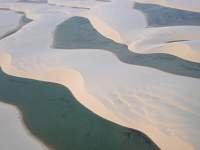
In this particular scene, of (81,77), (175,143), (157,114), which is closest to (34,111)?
(81,77)

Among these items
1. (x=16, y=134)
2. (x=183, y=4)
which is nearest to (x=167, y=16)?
(x=183, y=4)

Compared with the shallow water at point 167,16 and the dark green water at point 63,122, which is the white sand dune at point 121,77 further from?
the shallow water at point 167,16

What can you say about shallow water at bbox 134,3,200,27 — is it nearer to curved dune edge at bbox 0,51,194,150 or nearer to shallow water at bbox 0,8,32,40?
shallow water at bbox 0,8,32,40

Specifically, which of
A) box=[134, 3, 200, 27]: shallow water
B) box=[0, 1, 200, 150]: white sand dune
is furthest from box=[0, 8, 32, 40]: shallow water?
box=[134, 3, 200, 27]: shallow water

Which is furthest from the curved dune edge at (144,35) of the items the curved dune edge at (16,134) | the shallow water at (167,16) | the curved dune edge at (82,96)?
the curved dune edge at (16,134)

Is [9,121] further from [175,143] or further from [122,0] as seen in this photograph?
[122,0]
